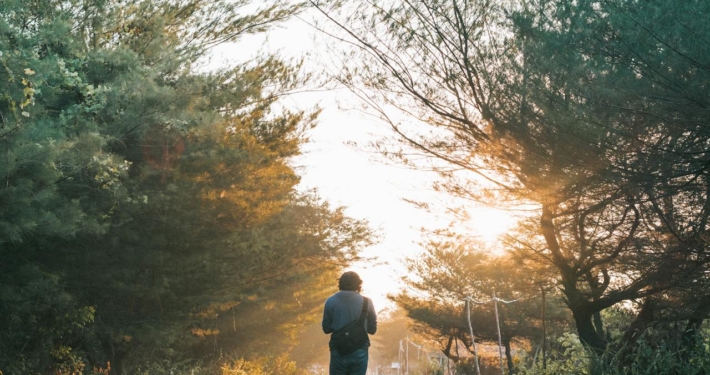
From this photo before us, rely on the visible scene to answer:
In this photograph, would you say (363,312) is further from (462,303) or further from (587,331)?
(462,303)

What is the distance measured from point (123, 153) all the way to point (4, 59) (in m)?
5.47

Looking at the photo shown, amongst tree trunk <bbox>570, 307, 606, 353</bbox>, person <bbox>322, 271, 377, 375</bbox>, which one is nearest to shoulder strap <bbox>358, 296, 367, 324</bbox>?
person <bbox>322, 271, 377, 375</bbox>

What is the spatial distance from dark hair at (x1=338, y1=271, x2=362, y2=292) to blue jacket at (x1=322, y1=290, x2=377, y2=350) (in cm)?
6

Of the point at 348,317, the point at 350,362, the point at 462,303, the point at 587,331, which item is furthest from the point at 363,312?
the point at 462,303

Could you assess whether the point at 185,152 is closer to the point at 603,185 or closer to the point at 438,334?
the point at 603,185

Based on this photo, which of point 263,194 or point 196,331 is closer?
point 263,194

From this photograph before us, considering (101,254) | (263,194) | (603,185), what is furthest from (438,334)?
(603,185)

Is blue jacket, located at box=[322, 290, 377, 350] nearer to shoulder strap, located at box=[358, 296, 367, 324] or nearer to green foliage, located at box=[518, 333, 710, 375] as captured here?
shoulder strap, located at box=[358, 296, 367, 324]

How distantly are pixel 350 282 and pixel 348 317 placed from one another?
389mm

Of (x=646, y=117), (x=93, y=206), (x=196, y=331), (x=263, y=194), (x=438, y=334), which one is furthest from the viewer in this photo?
(x=438, y=334)

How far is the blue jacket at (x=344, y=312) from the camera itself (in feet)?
24.7

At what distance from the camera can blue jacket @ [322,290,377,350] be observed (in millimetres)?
7516

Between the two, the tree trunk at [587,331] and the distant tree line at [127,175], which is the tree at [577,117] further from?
the distant tree line at [127,175]

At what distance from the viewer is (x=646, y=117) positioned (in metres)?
7.83
